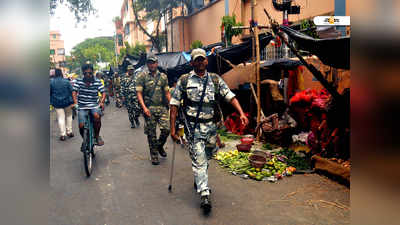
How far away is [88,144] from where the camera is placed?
19.1ft

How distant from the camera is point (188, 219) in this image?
3801 mm

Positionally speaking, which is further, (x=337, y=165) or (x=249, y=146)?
(x=249, y=146)

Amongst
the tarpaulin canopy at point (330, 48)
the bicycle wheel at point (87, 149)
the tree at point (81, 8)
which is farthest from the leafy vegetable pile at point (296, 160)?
the tree at point (81, 8)

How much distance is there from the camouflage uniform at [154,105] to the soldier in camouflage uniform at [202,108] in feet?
6.95

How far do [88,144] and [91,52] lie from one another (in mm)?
A: 63449

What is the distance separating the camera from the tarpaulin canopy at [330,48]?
15.1 ft

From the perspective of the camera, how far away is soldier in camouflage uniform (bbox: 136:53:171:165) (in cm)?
637

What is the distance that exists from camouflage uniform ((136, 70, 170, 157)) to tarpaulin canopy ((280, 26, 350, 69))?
2.85 meters

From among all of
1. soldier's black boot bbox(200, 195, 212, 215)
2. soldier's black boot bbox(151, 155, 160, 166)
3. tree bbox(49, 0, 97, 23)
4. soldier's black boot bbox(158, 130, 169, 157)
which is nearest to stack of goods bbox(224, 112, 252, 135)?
soldier's black boot bbox(158, 130, 169, 157)

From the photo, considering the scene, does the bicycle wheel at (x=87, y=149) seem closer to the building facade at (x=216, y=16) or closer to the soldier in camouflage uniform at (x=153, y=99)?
the soldier in camouflage uniform at (x=153, y=99)
